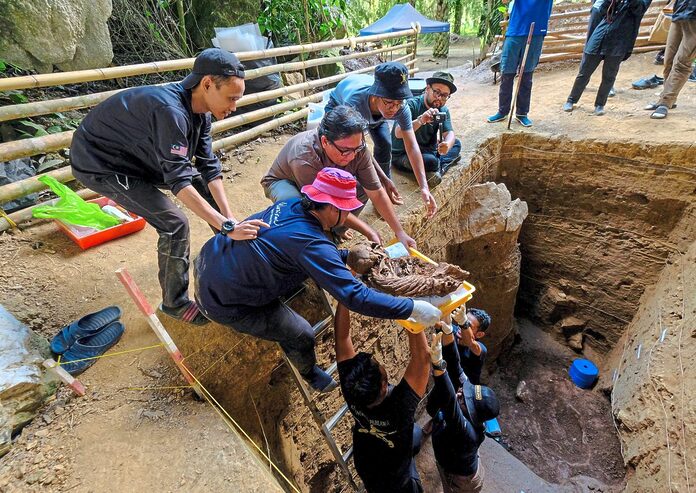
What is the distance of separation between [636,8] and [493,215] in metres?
3.50

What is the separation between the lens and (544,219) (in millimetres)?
5855

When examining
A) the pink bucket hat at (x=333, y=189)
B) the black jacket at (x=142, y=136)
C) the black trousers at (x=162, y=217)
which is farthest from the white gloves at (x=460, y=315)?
the black jacket at (x=142, y=136)

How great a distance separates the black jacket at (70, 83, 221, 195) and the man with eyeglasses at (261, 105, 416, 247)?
2.43ft

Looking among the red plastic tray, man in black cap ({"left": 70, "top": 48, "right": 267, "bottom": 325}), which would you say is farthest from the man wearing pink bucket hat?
the red plastic tray

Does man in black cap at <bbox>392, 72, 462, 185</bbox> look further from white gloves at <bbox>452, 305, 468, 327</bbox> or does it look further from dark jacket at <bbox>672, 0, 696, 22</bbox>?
dark jacket at <bbox>672, 0, 696, 22</bbox>

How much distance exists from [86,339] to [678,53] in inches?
302

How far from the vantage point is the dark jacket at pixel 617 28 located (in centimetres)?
493

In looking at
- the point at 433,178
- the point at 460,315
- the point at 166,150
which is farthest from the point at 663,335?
the point at 166,150

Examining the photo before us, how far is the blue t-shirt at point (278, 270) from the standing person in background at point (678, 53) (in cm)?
599

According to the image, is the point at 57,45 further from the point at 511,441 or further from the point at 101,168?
the point at 511,441

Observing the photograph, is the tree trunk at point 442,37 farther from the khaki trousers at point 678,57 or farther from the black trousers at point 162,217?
the black trousers at point 162,217

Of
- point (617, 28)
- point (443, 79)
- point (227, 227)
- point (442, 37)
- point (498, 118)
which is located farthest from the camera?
point (442, 37)

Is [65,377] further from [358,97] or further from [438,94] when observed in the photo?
[438,94]

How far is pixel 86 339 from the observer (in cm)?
243
